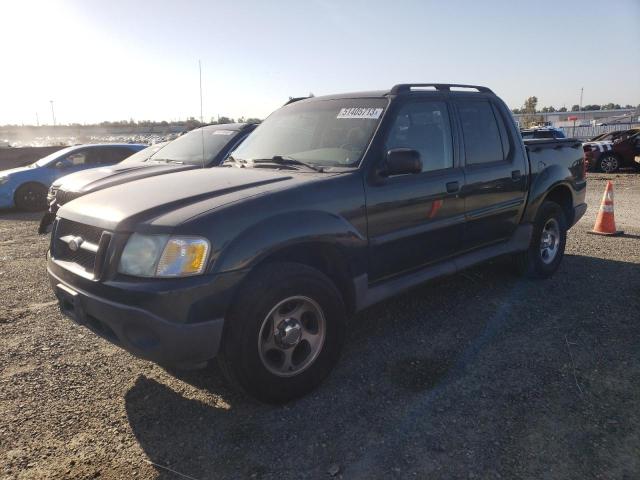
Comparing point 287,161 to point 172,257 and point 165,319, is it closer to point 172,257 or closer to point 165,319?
point 172,257

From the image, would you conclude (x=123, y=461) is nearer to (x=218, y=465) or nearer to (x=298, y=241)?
(x=218, y=465)

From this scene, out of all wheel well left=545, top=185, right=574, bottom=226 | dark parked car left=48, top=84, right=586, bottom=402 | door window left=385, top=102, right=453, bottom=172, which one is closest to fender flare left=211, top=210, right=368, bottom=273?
dark parked car left=48, top=84, right=586, bottom=402

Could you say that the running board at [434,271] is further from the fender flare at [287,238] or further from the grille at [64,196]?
the grille at [64,196]

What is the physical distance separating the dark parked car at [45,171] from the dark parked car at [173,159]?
10.7ft

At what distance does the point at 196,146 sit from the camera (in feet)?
25.4

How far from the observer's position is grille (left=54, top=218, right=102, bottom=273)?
9.45 feet

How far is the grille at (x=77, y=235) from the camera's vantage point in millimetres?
2879

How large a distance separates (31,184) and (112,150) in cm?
190

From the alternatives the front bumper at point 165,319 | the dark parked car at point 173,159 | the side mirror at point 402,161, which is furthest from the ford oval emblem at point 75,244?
the dark parked car at point 173,159

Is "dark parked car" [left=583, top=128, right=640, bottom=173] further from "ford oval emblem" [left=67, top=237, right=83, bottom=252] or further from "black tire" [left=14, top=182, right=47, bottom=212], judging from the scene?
"ford oval emblem" [left=67, top=237, right=83, bottom=252]

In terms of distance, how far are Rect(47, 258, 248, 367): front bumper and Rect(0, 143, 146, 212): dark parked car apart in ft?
30.8

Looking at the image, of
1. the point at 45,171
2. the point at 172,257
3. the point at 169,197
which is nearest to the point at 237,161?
the point at 169,197

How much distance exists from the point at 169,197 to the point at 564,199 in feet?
14.8

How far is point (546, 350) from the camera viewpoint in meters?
3.70
